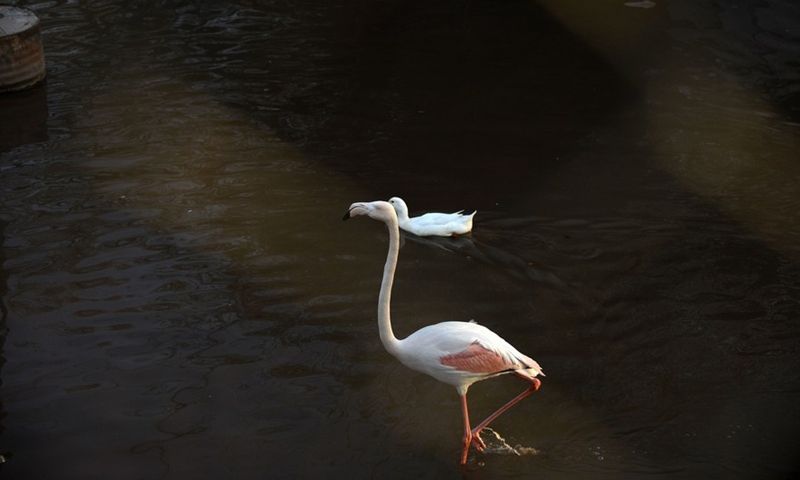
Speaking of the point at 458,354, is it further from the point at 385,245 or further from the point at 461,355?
the point at 385,245

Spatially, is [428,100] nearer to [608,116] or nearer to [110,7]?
[608,116]

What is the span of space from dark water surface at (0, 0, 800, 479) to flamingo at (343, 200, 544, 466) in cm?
35

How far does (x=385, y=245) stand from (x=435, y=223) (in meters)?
0.48

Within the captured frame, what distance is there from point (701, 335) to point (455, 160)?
3.65m

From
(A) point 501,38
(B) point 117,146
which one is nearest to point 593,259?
(B) point 117,146

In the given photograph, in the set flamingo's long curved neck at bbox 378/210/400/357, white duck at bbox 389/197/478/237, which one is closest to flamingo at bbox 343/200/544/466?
flamingo's long curved neck at bbox 378/210/400/357

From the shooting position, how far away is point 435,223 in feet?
25.8

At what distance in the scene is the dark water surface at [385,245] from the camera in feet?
18.4

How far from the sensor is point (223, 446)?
5500mm

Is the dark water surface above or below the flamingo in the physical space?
below

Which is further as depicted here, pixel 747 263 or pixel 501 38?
pixel 501 38

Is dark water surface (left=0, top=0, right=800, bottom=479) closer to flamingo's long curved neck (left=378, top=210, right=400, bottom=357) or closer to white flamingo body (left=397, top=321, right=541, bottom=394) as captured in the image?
white flamingo body (left=397, top=321, right=541, bottom=394)

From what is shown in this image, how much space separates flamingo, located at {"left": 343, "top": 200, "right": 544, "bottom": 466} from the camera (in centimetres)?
539

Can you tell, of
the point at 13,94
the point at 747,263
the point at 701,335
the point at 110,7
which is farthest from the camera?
the point at 110,7
